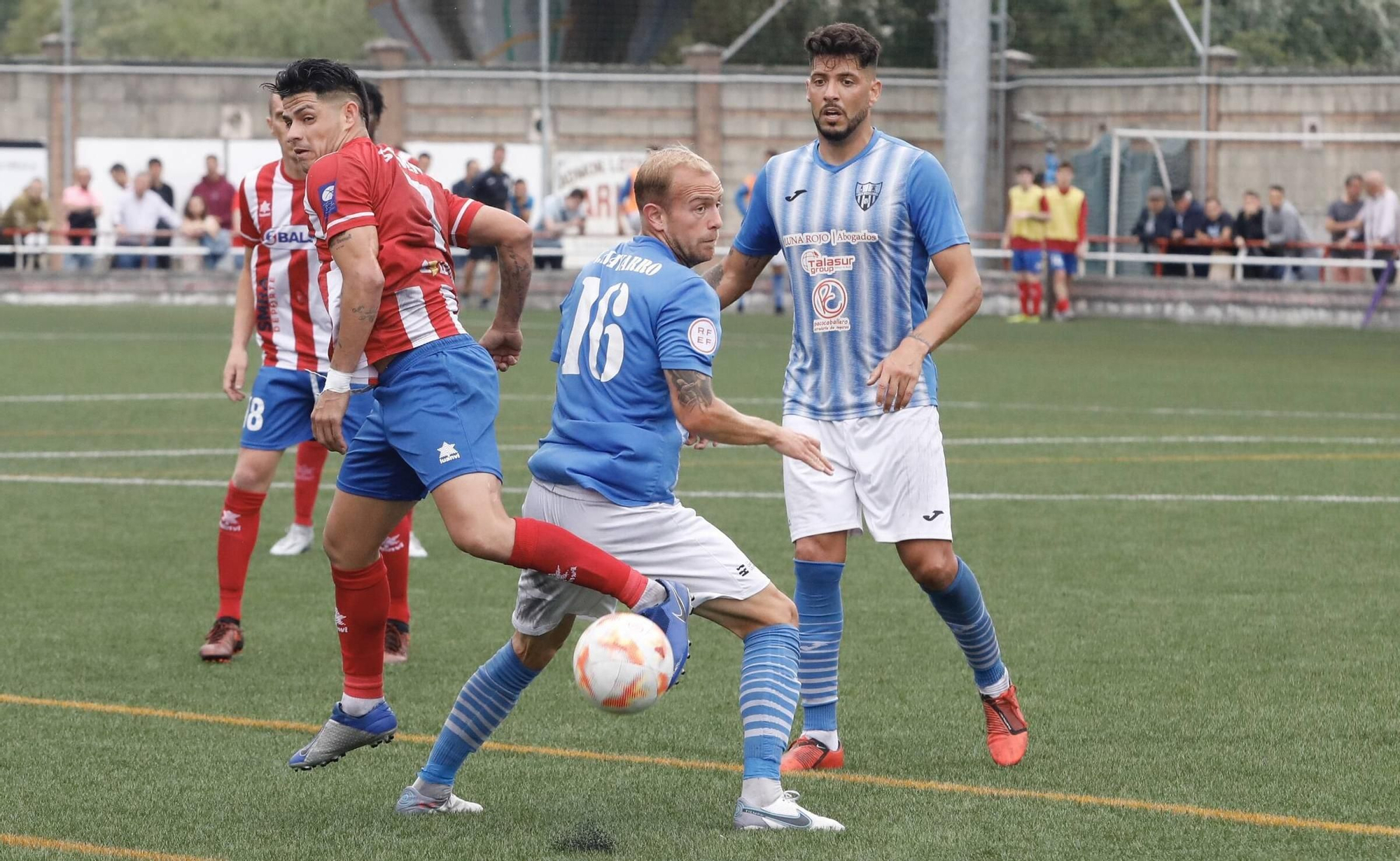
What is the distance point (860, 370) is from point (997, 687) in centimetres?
106

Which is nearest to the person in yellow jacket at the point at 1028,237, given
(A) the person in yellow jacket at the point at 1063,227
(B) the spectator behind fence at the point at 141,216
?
(A) the person in yellow jacket at the point at 1063,227

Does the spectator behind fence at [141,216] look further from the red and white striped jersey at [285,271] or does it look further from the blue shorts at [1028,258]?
the red and white striped jersey at [285,271]

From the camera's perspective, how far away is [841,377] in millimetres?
6129

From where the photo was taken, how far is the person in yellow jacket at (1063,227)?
91.1 ft

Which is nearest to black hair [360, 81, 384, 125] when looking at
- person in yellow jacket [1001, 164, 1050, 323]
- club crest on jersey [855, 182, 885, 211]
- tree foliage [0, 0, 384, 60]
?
club crest on jersey [855, 182, 885, 211]

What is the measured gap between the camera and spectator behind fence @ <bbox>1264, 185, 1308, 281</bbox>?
92.0 ft

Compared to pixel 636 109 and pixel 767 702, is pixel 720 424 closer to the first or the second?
pixel 767 702

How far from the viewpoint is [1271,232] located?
92.7 feet

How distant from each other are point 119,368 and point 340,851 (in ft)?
50.2

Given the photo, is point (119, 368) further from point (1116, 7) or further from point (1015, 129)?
point (1116, 7)

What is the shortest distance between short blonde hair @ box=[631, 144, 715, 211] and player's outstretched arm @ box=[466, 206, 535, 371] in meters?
0.79

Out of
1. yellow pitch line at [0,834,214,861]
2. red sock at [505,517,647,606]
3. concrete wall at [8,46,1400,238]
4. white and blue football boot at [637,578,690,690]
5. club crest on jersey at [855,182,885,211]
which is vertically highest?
concrete wall at [8,46,1400,238]

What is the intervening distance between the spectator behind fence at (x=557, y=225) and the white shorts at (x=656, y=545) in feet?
84.3

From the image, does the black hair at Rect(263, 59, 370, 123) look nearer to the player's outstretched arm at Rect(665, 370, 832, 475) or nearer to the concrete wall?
the player's outstretched arm at Rect(665, 370, 832, 475)
